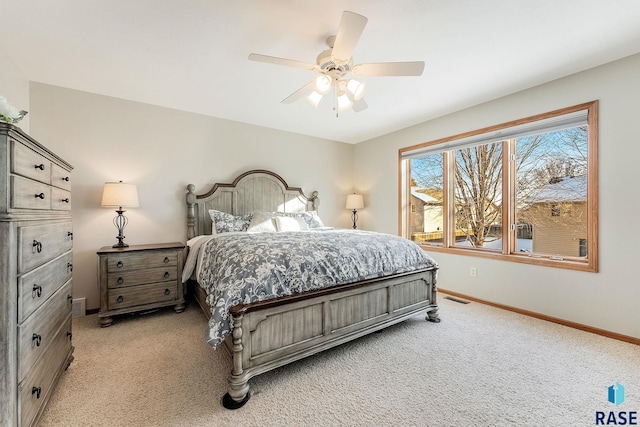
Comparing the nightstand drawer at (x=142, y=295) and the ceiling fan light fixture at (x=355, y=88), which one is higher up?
the ceiling fan light fixture at (x=355, y=88)

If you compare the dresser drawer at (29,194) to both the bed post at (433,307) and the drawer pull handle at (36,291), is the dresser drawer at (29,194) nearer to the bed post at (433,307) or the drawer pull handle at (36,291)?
the drawer pull handle at (36,291)

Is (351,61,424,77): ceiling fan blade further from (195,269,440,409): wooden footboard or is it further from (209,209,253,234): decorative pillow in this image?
(209,209,253,234): decorative pillow

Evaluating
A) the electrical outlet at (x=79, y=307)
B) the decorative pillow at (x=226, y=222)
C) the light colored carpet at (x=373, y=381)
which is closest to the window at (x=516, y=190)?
the light colored carpet at (x=373, y=381)

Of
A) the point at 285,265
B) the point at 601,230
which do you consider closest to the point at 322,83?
the point at 285,265

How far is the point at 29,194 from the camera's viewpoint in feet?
4.11

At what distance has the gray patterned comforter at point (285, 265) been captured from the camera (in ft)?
5.55

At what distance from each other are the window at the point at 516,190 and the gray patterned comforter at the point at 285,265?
1.37 metres

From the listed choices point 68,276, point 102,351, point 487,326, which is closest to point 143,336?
point 102,351

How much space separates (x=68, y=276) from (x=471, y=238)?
13.9 feet

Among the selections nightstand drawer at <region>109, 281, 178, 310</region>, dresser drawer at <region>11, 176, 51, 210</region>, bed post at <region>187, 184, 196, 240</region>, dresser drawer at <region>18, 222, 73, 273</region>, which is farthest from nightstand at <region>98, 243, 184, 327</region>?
dresser drawer at <region>11, 176, 51, 210</region>

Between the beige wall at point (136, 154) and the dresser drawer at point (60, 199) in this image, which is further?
the beige wall at point (136, 154)

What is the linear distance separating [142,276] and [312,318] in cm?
200

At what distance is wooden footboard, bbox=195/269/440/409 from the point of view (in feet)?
5.31

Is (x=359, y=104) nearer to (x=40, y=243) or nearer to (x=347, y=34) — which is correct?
(x=347, y=34)
